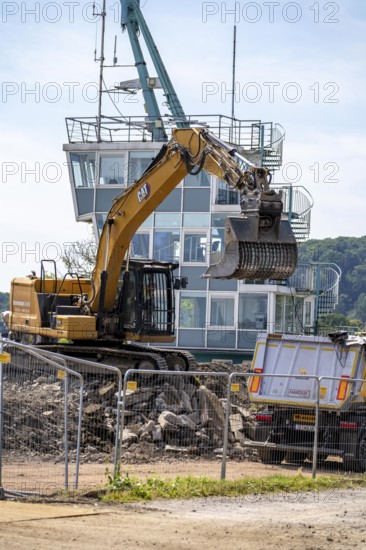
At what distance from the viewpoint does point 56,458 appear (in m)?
15.1

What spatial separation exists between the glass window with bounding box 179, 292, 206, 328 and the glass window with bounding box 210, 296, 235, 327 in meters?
0.38

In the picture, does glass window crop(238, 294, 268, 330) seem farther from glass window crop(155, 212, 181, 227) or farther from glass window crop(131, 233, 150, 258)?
glass window crop(131, 233, 150, 258)

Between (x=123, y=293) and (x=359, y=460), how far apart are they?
30.0 feet

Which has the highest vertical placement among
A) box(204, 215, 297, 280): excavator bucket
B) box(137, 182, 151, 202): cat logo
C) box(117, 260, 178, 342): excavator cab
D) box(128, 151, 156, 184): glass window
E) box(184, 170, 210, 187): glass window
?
box(128, 151, 156, 184): glass window

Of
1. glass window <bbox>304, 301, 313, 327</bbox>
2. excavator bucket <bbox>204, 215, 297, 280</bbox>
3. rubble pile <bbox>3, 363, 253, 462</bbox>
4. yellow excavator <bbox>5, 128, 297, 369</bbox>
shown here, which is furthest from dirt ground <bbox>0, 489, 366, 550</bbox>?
glass window <bbox>304, 301, 313, 327</bbox>

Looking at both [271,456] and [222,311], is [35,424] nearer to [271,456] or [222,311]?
[271,456]

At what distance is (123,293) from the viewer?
27766 mm

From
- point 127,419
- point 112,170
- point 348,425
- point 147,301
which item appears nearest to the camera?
point 127,419

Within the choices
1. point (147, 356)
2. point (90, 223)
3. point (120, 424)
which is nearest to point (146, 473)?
point (120, 424)

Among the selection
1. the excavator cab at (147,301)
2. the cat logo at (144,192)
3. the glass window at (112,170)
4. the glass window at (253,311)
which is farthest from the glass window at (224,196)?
the cat logo at (144,192)

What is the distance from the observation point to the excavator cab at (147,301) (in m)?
27.6

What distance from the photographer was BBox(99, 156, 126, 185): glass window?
46.6 meters

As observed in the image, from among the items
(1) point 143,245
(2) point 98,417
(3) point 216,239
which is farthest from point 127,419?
(1) point 143,245


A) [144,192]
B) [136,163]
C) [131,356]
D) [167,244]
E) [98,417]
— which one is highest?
[136,163]
